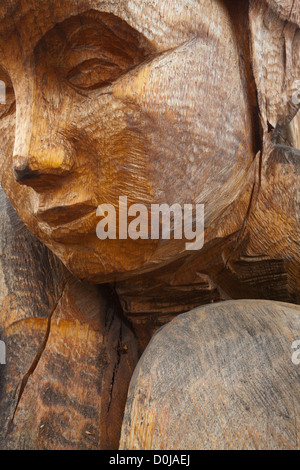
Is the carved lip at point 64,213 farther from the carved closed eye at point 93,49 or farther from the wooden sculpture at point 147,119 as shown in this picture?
the carved closed eye at point 93,49

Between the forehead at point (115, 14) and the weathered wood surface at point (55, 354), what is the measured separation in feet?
1.56

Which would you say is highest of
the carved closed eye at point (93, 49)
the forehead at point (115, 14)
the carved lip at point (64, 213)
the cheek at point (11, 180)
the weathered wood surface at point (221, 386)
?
the forehead at point (115, 14)

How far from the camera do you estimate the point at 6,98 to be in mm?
892

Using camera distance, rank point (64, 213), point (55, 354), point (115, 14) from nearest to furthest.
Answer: point (115, 14) < point (64, 213) < point (55, 354)

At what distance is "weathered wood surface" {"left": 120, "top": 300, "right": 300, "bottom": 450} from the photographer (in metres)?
0.66

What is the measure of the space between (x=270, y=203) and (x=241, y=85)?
0.25m

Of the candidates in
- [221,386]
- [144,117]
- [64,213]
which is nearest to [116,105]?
[144,117]

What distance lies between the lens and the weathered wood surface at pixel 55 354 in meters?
0.91

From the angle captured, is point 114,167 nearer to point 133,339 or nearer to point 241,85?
point 241,85

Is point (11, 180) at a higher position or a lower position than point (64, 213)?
higher

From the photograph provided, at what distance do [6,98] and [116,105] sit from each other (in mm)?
255

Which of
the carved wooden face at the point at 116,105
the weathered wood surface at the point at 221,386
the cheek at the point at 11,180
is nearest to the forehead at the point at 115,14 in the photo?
the carved wooden face at the point at 116,105

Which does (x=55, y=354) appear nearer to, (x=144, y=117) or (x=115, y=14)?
(x=144, y=117)

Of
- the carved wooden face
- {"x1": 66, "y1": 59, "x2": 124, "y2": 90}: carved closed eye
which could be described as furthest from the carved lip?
{"x1": 66, "y1": 59, "x2": 124, "y2": 90}: carved closed eye
